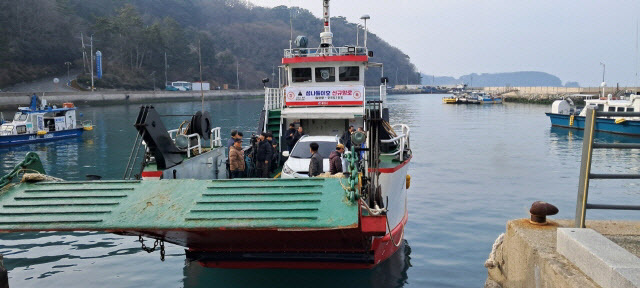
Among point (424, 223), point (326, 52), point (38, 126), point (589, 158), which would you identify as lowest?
point (424, 223)

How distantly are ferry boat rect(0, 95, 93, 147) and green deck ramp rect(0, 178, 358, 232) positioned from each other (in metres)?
32.8

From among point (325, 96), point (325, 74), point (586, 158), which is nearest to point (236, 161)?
point (325, 96)

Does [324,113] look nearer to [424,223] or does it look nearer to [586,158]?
[424,223]

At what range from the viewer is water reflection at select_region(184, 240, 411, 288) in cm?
1021

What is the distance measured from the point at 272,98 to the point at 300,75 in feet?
7.45

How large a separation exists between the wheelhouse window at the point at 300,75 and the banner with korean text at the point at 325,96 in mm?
696

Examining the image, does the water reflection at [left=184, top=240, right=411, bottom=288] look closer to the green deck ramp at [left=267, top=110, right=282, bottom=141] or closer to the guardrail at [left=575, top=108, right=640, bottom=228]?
the guardrail at [left=575, top=108, right=640, bottom=228]

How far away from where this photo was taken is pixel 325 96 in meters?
17.7

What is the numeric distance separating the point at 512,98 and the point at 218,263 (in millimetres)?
111067

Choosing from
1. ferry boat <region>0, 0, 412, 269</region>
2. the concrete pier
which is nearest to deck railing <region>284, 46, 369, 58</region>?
ferry boat <region>0, 0, 412, 269</region>

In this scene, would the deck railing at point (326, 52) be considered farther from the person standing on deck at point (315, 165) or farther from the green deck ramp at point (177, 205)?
the green deck ramp at point (177, 205)

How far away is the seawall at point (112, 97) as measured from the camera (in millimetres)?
64688

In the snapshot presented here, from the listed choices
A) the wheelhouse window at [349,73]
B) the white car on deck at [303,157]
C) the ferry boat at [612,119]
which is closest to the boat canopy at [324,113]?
the wheelhouse window at [349,73]

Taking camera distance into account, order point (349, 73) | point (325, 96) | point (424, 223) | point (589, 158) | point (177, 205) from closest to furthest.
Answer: point (589, 158), point (177, 205), point (424, 223), point (325, 96), point (349, 73)
